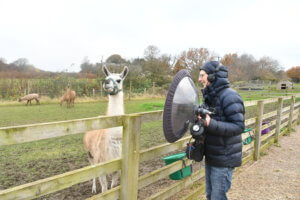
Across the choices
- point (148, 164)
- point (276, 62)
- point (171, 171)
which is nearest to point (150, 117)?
point (171, 171)

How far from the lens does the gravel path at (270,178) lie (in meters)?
3.97

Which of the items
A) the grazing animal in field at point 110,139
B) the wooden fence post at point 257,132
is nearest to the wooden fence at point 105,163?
the grazing animal in field at point 110,139

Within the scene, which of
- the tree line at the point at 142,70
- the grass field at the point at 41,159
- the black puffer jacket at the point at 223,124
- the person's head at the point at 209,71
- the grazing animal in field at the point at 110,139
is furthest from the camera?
the tree line at the point at 142,70

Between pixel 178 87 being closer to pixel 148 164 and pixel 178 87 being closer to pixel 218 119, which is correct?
pixel 218 119

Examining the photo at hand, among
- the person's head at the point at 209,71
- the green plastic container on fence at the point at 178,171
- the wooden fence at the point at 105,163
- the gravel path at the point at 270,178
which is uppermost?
the person's head at the point at 209,71

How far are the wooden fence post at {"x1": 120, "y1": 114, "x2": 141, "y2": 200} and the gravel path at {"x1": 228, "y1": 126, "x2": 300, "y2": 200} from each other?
7.41 feet

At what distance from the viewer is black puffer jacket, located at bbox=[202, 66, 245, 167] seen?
7.15ft

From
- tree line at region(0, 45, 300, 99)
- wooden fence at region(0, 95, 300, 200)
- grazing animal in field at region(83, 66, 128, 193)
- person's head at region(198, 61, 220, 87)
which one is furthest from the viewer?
tree line at region(0, 45, 300, 99)

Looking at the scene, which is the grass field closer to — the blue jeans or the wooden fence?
the wooden fence

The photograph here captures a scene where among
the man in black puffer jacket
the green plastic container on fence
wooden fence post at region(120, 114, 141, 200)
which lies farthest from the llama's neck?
the man in black puffer jacket

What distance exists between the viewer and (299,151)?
655 centimetres

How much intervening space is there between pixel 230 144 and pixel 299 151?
18.1 ft

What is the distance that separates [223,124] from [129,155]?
95 cm

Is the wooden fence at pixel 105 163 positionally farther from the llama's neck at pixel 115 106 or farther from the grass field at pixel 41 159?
the grass field at pixel 41 159
